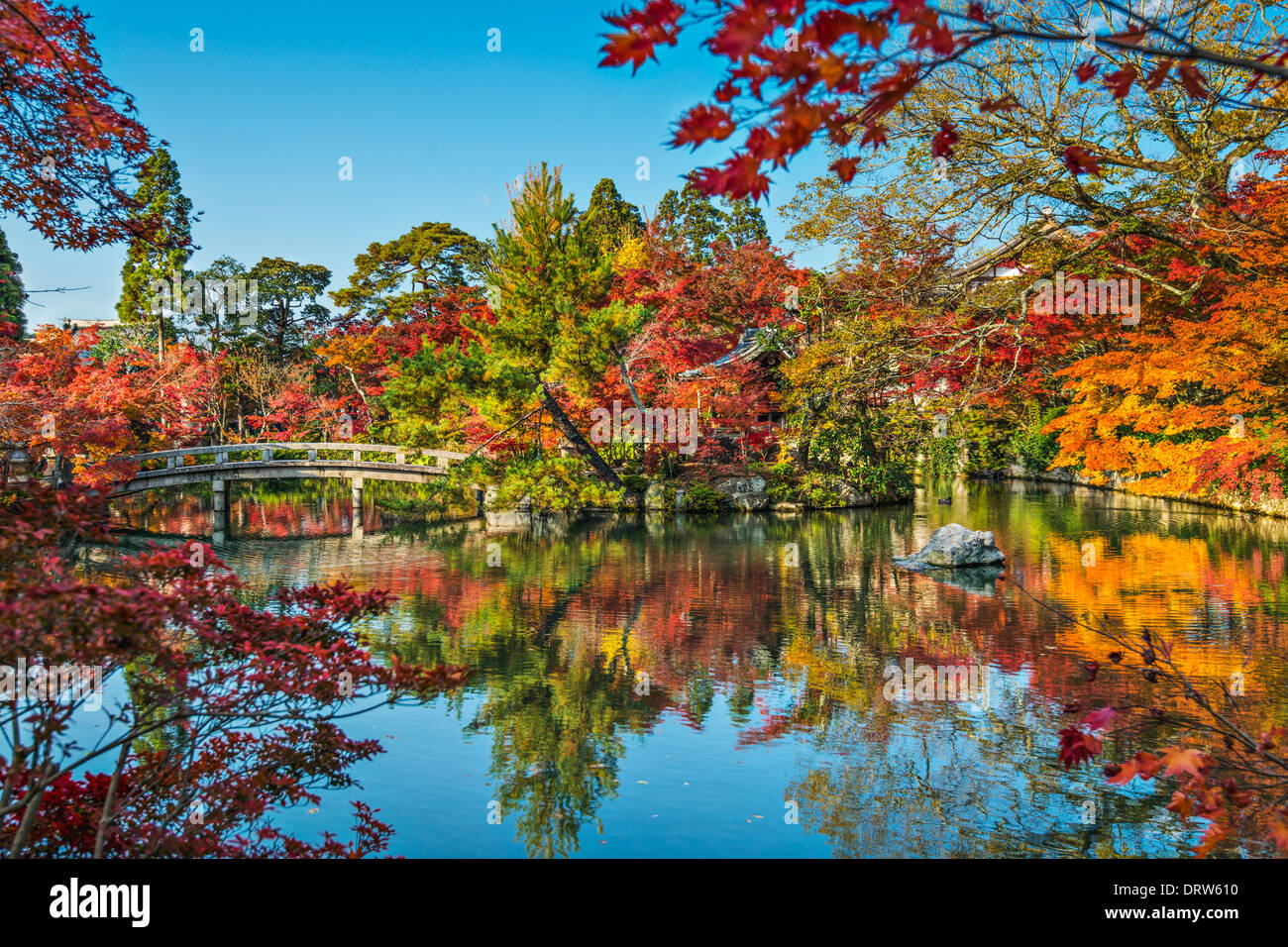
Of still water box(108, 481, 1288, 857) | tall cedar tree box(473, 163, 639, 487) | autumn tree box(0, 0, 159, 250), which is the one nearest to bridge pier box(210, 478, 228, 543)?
still water box(108, 481, 1288, 857)

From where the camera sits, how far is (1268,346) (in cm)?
1238

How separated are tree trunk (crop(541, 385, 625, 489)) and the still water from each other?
465 cm

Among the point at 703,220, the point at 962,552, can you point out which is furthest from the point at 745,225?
the point at 962,552

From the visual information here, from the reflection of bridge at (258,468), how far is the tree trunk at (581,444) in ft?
7.74

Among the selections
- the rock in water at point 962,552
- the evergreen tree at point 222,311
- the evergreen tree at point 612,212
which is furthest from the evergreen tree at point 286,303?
the rock in water at point 962,552

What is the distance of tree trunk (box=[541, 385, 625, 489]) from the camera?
59.6ft

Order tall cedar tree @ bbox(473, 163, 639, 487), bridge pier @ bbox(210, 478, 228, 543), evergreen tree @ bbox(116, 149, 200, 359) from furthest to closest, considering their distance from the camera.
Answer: evergreen tree @ bbox(116, 149, 200, 359) < bridge pier @ bbox(210, 478, 228, 543) < tall cedar tree @ bbox(473, 163, 639, 487)

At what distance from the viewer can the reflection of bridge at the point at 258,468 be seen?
56.2 feet

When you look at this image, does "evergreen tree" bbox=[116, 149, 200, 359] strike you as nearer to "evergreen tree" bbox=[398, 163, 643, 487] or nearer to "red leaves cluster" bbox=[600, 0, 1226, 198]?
"evergreen tree" bbox=[398, 163, 643, 487]

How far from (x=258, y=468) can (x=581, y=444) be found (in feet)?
24.0
